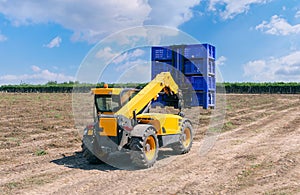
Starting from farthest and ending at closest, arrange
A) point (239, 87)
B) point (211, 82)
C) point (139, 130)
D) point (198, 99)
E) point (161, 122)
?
point (239, 87), point (211, 82), point (198, 99), point (161, 122), point (139, 130)

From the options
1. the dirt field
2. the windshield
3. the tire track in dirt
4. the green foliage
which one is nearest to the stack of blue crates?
the dirt field

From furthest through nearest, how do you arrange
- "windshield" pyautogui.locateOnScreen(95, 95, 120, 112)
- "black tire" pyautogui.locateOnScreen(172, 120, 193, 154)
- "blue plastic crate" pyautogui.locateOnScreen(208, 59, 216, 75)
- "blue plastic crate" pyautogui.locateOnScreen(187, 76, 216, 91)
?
"blue plastic crate" pyautogui.locateOnScreen(208, 59, 216, 75)
"blue plastic crate" pyautogui.locateOnScreen(187, 76, 216, 91)
"black tire" pyautogui.locateOnScreen(172, 120, 193, 154)
"windshield" pyautogui.locateOnScreen(95, 95, 120, 112)

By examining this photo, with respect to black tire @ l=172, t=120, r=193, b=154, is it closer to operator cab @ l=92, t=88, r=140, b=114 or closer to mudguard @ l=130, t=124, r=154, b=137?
mudguard @ l=130, t=124, r=154, b=137

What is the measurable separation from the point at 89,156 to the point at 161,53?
5222mm

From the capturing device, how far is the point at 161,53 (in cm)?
1245

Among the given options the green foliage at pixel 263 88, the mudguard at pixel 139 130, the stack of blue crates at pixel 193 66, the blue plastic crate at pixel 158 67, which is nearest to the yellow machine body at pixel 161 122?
the mudguard at pixel 139 130

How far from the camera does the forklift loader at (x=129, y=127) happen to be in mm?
8227

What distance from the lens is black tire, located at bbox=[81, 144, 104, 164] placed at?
29.1ft

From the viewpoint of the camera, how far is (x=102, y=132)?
27.3 feet

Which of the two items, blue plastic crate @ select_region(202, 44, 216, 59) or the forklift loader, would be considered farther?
blue plastic crate @ select_region(202, 44, 216, 59)

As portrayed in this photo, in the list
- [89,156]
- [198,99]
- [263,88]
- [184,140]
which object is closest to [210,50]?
[198,99]

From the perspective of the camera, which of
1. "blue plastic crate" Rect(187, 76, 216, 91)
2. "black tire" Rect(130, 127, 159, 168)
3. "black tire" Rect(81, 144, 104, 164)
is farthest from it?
"blue plastic crate" Rect(187, 76, 216, 91)

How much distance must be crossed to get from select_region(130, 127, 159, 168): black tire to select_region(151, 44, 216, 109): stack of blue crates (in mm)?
3353

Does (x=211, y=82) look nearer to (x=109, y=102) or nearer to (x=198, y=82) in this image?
(x=198, y=82)
